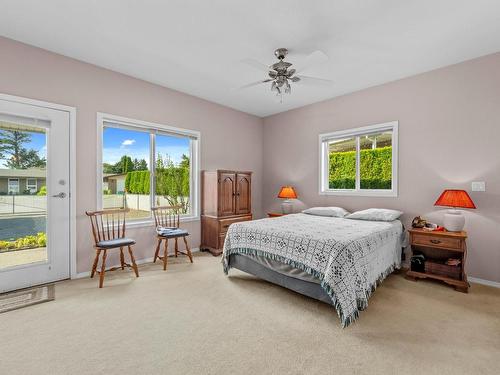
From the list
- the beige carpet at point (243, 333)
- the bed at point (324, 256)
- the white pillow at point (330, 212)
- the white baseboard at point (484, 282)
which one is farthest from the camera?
the white pillow at point (330, 212)

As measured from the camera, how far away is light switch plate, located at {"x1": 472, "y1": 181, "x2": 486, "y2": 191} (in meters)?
3.05

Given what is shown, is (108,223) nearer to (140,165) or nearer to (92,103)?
(140,165)

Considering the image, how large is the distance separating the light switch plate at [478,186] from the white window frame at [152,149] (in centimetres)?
396

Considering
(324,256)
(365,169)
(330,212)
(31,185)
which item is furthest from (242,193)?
(31,185)

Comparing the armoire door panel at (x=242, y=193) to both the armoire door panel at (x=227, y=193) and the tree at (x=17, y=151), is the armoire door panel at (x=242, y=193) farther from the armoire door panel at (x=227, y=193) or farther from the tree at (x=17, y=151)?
the tree at (x=17, y=151)

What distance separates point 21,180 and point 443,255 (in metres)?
5.20

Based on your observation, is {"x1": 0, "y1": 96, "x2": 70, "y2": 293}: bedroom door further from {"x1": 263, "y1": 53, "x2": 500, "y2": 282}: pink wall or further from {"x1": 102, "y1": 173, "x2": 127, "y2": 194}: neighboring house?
{"x1": 263, "y1": 53, "x2": 500, "y2": 282}: pink wall

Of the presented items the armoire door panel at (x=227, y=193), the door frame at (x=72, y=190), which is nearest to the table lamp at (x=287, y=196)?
the armoire door panel at (x=227, y=193)

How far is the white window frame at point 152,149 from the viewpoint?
342 centimetres

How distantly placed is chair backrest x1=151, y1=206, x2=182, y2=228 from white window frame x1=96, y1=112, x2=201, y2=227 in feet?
0.37

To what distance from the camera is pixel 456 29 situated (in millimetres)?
2531

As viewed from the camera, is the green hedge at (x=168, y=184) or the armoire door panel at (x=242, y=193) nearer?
the green hedge at (x=168, y=184)

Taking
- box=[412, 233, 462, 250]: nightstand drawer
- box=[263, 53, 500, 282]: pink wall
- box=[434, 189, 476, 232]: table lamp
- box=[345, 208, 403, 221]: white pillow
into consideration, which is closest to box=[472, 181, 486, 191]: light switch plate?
box=[263, 53, 500, 282]: pink wall

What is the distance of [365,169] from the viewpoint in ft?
14.0
